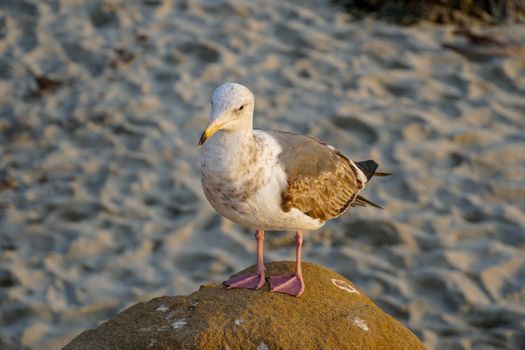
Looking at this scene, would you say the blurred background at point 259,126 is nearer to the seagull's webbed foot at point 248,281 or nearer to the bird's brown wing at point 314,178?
the bird's brown wing at point 314,178

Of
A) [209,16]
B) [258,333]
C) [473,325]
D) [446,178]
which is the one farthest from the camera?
[209,16]

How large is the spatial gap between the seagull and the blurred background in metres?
2.92

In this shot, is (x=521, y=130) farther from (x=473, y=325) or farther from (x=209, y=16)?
(x=209, y=16)

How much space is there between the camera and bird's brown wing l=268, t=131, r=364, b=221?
6.20 meters

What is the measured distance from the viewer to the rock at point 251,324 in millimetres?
5445

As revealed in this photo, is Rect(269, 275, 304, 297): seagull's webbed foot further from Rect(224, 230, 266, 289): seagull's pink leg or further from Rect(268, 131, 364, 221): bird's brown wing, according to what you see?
Rect(268, 131, 364, 221): bird's brown wing

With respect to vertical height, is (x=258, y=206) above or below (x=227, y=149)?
below

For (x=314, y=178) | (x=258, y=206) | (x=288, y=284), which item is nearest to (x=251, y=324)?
(x=288, y=284)

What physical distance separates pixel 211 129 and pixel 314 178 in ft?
4.27

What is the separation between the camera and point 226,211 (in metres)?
5.93

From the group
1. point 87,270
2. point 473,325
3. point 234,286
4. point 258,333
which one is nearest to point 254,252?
point 87,270

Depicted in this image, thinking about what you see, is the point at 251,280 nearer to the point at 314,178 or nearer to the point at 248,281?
the point at 248,281

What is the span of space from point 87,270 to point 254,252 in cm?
189

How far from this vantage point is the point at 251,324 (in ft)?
18.2
